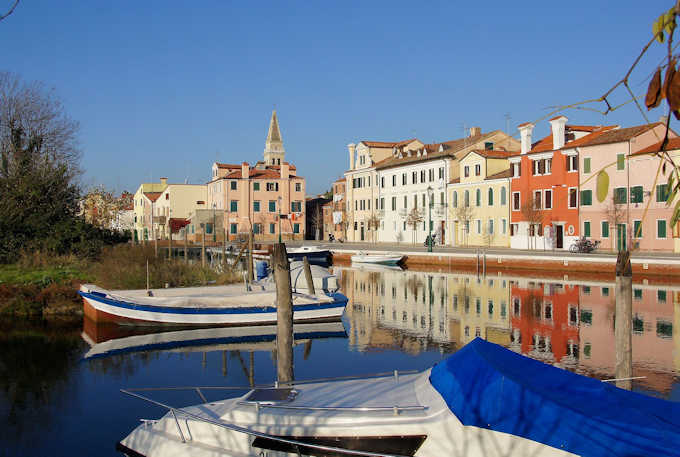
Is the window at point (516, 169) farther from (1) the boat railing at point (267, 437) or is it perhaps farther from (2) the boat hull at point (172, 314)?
(1) the boat railing at point (267, 437)

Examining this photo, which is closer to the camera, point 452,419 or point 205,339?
point 452,419

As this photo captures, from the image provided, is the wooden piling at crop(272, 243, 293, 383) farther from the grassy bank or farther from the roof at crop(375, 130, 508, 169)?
the roof at crop(375, 130, 508, 169)

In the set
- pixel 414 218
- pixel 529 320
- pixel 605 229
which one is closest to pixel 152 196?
pixel 414 218

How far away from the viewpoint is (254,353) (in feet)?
56.8

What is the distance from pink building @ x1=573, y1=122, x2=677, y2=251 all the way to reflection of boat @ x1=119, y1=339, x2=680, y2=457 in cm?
3530

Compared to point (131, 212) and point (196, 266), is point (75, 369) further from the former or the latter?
point (131, 212)

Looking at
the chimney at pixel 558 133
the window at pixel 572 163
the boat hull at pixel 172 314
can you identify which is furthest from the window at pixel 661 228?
the boat hull at pixel 172 314

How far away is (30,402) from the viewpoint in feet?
42.2

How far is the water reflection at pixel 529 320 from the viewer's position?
16.5 metres

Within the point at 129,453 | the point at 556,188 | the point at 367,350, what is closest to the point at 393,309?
the point at 367,350

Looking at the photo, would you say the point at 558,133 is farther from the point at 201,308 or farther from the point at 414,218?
the point at 201,308

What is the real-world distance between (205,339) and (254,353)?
2454mm

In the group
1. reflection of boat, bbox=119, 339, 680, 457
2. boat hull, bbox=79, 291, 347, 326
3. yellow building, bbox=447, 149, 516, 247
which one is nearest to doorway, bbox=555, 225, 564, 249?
yellow building, bbox=447, 149, 516, 247

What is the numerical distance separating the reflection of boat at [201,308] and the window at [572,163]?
3322cm
